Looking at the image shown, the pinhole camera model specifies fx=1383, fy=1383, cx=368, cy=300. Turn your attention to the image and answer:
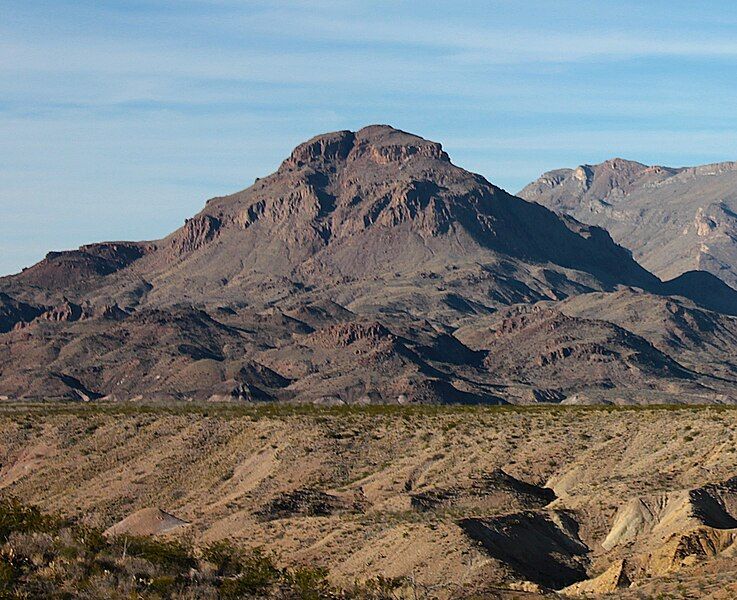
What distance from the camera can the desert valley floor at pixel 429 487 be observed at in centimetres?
4325

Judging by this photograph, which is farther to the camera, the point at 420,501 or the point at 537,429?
the point at 537,429

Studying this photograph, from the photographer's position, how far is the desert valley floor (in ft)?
142

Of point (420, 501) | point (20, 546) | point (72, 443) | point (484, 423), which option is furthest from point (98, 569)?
point (72, 443)

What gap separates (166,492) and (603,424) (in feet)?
73.9

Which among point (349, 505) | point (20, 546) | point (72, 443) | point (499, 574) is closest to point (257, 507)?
point (349, 505)

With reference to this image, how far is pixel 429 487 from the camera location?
6059cm

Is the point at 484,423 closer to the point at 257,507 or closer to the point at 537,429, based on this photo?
the point at 537,429

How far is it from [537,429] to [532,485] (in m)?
10.8

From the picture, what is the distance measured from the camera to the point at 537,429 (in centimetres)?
7162

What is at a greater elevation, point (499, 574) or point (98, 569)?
point (98, 569)

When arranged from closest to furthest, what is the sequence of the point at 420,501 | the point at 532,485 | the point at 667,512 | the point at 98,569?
1. the point at 98,569
2. the point at 667,512
3. the point at 420,501
4. the point at 532,485

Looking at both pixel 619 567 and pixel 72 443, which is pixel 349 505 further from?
pixel 72 443

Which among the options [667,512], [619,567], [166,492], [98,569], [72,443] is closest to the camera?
[98,569]

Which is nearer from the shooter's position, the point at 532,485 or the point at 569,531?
the point at 569,531
